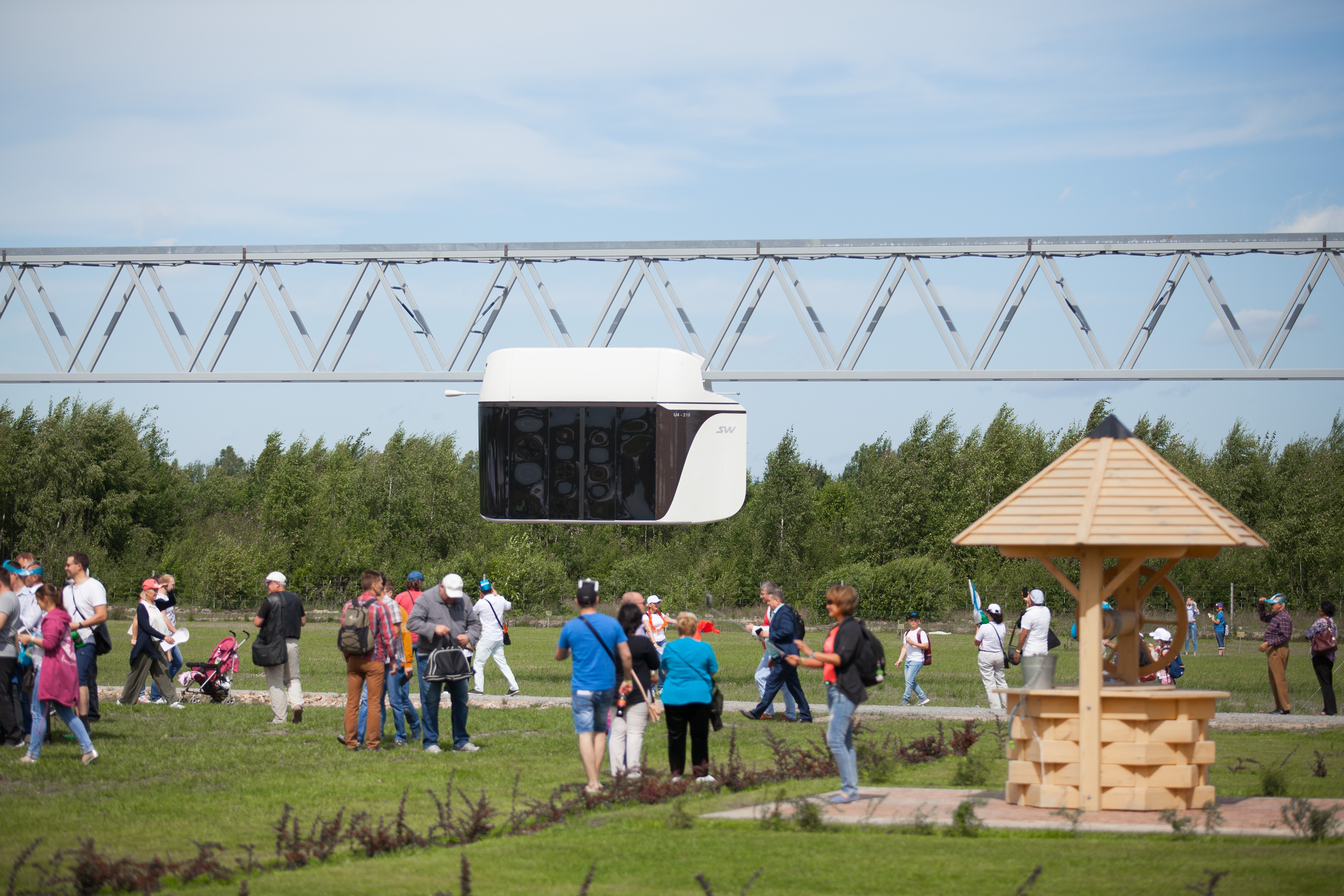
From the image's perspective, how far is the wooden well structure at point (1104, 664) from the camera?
10.2 meters

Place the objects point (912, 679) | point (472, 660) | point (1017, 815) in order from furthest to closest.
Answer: point (912, 679) < point (472, 660) < point (1017, 815)

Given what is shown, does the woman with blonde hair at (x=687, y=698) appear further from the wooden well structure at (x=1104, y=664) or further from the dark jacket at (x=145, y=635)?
the dark jacket at (x=145, y=635)

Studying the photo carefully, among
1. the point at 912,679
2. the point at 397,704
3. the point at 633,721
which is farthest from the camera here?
the point at 912,679

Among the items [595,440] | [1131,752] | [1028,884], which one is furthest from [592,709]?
[595,440]

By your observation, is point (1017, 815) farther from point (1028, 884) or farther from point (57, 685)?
point (57, 685)

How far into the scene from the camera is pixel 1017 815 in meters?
10.1

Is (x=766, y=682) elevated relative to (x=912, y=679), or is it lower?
elevated

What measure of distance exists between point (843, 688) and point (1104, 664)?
2301 millimetres

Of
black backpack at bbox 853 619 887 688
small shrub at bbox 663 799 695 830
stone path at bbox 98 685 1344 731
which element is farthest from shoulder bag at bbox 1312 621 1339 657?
small shrub at bbox 663 799 695 830

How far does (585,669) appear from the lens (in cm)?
1110

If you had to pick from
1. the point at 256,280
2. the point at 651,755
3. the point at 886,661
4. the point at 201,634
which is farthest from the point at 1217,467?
the point at 651,755

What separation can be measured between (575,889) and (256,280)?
18342mm

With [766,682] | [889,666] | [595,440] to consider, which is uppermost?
[595,440]

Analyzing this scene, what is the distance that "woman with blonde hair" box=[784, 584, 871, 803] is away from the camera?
34.6ft
